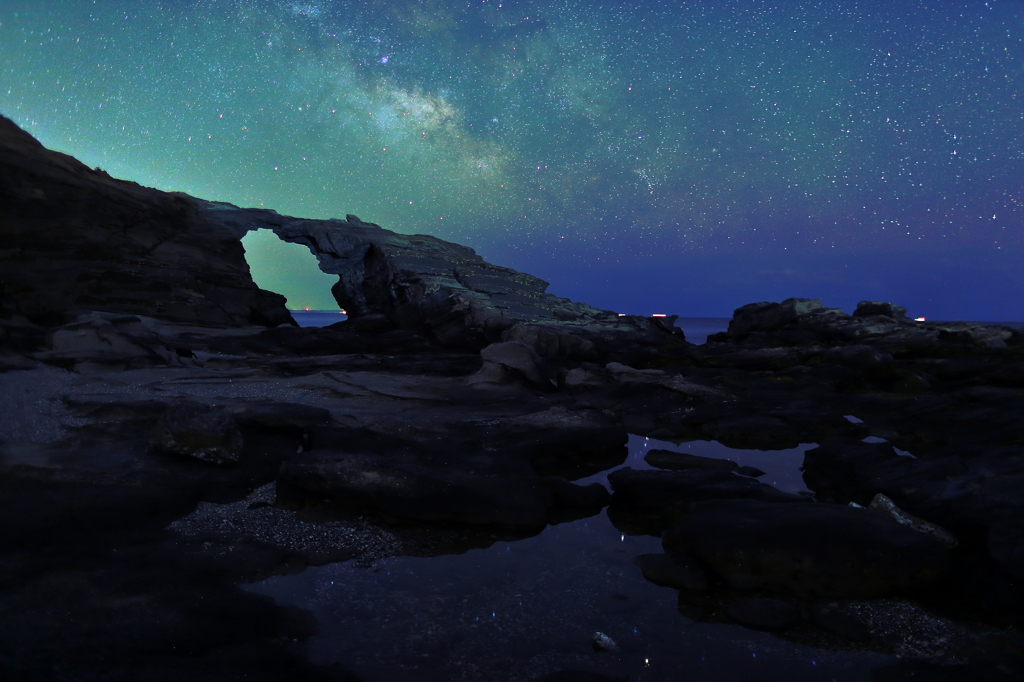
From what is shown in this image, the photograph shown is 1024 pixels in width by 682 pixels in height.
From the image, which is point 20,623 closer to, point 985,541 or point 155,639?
point 155,639

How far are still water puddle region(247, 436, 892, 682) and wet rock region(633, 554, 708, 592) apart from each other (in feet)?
0.36

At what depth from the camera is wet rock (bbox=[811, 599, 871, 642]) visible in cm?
369

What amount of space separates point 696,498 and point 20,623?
5.93 metres

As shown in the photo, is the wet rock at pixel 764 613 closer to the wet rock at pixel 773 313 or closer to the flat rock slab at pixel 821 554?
the flat rock slab at pixel 821 554

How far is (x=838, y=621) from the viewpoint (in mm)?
3803

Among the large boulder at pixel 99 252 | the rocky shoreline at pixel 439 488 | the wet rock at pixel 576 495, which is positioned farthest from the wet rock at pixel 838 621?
the large boulder at pixel 99 252

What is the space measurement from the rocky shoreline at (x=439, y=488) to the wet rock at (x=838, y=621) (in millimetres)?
16

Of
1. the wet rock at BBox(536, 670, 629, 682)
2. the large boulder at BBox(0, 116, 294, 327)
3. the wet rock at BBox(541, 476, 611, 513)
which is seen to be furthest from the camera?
the large boulder at BBox(0, 116, 294, 327)

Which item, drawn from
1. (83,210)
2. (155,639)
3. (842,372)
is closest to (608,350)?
(842,372)

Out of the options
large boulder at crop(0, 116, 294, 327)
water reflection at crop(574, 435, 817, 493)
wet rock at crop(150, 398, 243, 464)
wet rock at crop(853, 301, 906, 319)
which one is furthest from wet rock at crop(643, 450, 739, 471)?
wet rock at crop(853, 301, 906, 319)

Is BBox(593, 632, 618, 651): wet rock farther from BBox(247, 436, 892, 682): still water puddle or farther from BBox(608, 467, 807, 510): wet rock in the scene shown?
BBox(608, 467, 807, 510): wet rock

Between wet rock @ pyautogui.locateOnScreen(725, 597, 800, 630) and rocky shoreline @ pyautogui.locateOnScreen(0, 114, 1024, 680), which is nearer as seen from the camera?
rocky shoreline @ pyautogui.locateOnScreen(0, 114, 1024, 680)

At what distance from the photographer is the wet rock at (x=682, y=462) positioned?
25.3 ft

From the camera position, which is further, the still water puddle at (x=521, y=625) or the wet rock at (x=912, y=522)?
the wet rock at (x=912, y=522)
